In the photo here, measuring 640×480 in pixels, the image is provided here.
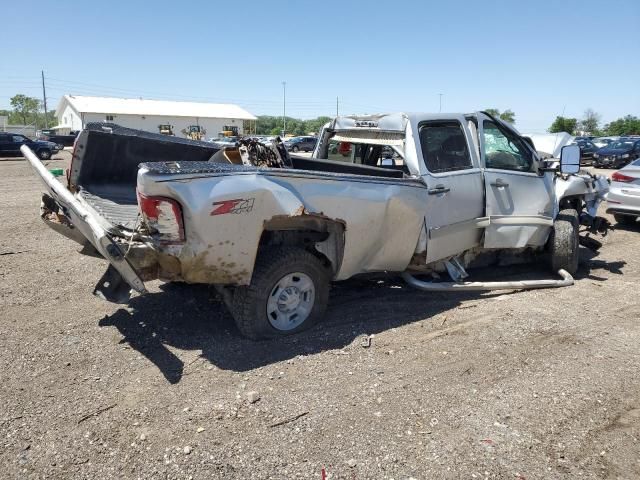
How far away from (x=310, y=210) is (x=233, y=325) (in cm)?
133

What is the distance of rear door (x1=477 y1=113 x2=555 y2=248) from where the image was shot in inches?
214

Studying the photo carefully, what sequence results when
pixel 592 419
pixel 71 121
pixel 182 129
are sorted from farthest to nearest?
pixel 71 121, pixel 182 129, pixel 592 419

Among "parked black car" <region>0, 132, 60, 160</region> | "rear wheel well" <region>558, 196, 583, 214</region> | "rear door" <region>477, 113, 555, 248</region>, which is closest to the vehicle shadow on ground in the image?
"rear door" <region>477, 113, 555, 248</region>

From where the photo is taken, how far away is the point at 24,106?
310ft

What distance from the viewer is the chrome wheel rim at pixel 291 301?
163 inches

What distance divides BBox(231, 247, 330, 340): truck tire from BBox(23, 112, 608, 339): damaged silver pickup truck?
11mm

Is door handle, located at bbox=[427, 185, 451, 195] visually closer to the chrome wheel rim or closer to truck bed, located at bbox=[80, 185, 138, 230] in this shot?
the chrome wheel rim

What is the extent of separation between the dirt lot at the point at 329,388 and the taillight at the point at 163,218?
1.01 meters

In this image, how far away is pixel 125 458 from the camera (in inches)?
108

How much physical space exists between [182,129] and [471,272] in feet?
207

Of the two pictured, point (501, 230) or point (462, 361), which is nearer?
point (462, 361)

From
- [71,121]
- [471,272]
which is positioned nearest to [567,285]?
[471,272]

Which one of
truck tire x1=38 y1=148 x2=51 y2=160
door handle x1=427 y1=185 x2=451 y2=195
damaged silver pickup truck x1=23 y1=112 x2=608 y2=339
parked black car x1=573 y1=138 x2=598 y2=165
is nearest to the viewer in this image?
damaged silver pickup truck x1=23 y1=112 x2=608 y2=339

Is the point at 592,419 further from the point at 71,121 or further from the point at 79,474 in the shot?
the point at 71,121
